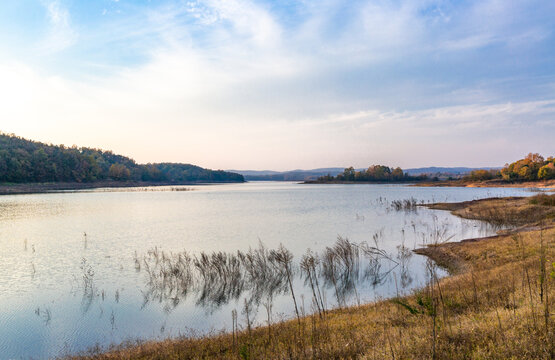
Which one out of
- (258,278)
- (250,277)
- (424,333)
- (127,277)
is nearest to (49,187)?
(127,277)

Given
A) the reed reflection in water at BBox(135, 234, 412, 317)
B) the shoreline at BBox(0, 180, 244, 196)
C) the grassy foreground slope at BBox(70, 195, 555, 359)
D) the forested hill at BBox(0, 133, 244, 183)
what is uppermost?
the forested hill at BBox(0, 133, 244, 183)

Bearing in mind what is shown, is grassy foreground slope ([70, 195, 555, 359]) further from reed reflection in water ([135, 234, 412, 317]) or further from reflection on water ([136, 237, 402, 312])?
reflection on water ([136, 237, 402, 312])

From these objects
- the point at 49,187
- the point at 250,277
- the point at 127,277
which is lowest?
the point at 250,277

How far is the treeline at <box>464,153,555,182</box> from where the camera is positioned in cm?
11956

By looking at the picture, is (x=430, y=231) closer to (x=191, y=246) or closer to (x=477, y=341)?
(x=191, y=246)

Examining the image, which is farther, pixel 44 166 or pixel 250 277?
pixel 44 166

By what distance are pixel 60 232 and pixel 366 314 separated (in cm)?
3104

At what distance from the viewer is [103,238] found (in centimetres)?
2888

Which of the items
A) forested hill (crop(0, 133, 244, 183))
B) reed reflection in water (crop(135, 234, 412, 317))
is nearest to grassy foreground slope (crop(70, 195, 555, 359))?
reed reflection in water (crop(135, 234, 412, 317))

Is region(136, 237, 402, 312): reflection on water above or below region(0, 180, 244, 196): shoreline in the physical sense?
below

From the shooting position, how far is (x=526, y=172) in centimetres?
12975

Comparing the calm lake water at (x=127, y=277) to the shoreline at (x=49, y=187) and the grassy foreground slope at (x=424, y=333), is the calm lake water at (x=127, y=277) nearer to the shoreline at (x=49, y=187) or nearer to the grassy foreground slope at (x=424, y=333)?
the grassy foreground slope at (x=424, y=333)

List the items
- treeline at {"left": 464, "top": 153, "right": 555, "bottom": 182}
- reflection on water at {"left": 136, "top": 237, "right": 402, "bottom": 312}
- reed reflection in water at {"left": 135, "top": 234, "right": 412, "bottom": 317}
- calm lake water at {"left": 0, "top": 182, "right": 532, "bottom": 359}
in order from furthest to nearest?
treeline at {"left": 464, "top": 153, "right": 555, "bottom": 182} < reflection on water at {"left": 136, "top": 237, "right": 402, "bottom": 312} < reed reflection in water at {"left": 135, "top": 234, "right": 412, "bottom": 317} < calm lake water at {"left": 0, "top": 182, "right": 532, "bottom": 359}

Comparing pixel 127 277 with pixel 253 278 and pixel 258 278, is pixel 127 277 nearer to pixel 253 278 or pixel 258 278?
pixel 253 278
